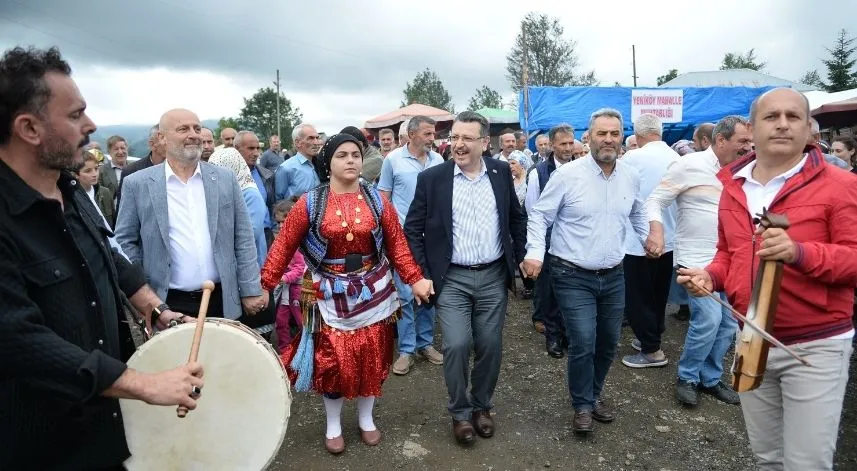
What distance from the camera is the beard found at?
5.66ft

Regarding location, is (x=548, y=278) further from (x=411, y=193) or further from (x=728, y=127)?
(x=728, y=127)

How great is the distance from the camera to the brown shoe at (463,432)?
142 inches

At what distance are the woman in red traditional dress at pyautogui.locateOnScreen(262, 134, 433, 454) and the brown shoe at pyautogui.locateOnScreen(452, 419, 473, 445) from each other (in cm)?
58

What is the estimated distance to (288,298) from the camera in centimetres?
526

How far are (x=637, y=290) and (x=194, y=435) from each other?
394cm

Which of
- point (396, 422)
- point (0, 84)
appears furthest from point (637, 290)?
point (0, 84)

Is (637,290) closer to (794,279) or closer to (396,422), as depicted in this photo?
(396,422)

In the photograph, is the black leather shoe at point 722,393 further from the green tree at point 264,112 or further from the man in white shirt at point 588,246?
the green tree at point 264,112

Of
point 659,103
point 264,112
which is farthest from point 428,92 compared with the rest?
point 659,103

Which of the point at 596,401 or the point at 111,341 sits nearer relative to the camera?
the point at 111,341

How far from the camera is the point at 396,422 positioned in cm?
401

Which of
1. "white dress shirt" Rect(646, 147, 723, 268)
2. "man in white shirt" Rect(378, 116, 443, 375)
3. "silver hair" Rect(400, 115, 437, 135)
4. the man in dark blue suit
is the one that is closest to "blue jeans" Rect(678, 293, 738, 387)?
"white dress shirt" Rect(646, 147, 723, 268)

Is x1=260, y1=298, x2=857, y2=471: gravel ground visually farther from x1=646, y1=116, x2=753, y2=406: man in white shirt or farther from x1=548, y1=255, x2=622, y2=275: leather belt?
x1=548, y1=255, x2=622, y2=275: leather belt

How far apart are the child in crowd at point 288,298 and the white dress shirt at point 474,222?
1968 mm
